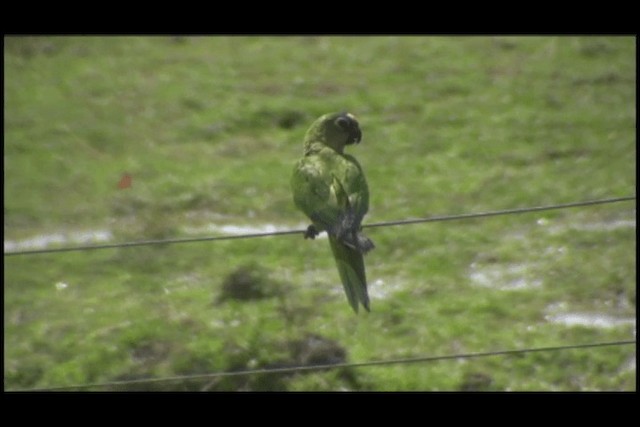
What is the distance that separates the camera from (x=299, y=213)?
35.9 ft

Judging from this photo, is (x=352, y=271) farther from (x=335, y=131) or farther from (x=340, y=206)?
(x=335, y=131)

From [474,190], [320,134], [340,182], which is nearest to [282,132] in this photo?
[474,190]

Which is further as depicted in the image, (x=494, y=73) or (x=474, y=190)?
(x=494, y=73)

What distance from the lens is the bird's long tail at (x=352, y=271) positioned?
5.99m

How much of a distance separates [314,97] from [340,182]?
23.8 ft

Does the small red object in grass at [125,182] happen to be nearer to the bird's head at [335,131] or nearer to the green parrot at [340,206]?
the bird's head at [335,131]

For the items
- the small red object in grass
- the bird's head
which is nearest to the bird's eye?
the bird's head

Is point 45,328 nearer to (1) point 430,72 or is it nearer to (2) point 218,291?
(2) point 218,291

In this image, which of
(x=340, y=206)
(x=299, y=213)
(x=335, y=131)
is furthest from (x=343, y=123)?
(x=299, y=213)

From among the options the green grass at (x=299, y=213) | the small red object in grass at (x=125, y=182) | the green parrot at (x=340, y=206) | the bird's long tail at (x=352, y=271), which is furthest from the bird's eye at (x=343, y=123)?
the small red object in grass at (x=125, y=182)

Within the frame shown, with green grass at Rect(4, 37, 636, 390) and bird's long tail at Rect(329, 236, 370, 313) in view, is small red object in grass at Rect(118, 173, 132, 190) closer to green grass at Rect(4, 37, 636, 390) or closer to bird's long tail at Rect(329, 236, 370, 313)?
green grass at Rect(4, 37, 636, 390)

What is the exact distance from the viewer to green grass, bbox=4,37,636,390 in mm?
8719

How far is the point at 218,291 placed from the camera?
9625mm

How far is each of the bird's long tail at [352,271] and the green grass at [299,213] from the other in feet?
7.52
